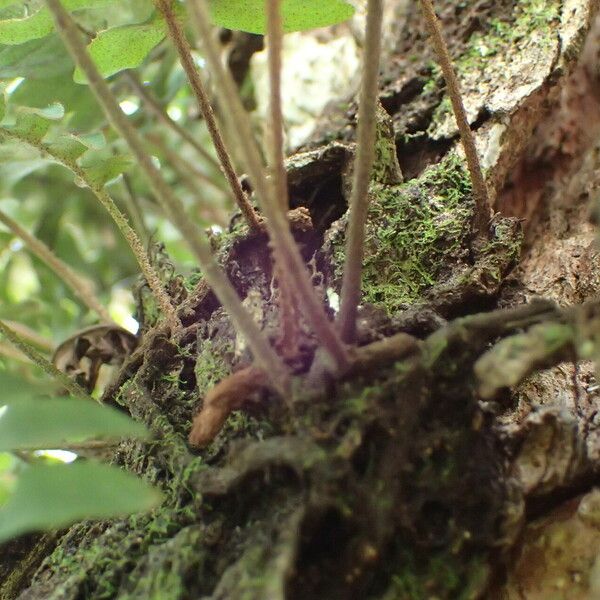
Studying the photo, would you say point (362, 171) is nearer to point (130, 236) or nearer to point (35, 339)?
point (130, 236)

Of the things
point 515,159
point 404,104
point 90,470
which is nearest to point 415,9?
point 404,104

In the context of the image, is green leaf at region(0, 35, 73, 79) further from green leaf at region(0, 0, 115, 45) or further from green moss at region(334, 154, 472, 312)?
green moss at region(334, 154, 472, 312)

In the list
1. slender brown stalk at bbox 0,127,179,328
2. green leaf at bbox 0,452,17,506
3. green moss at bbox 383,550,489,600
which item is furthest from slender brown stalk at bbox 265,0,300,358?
green leaf at bbox 0,452,17,506

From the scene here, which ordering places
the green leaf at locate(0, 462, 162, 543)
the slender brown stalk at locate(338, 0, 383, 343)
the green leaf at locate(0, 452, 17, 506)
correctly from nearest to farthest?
the green leaf at locate(0, 462, 162, 543) → the slender brown stalk at locate(338, 0, 383, 343) → the green leaf at locate(0, 452, 17, 506)

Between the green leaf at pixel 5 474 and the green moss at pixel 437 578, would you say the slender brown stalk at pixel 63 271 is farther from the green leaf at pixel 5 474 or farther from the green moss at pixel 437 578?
the green moss at pixel 437 578

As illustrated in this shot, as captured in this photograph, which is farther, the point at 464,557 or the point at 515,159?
the point at 515,159

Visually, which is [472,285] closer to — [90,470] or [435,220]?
[435,220]
